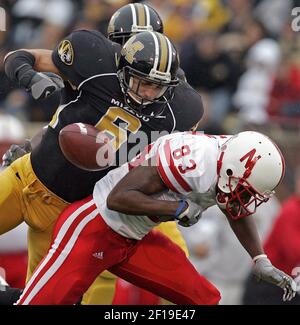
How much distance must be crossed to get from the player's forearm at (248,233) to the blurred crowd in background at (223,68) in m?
2.88

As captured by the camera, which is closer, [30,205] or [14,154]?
[30,205]

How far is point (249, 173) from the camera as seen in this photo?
17.5 feet

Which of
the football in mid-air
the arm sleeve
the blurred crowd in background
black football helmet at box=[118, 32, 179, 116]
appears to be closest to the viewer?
the football in mid-air

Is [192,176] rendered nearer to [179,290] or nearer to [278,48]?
[179,290]

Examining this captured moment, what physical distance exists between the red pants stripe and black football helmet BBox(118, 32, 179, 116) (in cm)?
59

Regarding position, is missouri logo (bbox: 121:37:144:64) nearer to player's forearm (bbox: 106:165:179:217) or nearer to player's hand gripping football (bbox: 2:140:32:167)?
player's forearm (bbox: 106:165:179:217)

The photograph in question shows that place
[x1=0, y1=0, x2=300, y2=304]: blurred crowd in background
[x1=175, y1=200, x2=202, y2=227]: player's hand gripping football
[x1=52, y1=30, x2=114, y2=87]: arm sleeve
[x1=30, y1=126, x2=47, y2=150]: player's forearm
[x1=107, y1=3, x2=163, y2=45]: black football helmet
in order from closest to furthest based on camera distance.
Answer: [x1=175, y1=200, x2=202, y2=227]: player's hand gripping football, [x1=52, y1=30, x2=114, y2=87]: arm sleeve, [x1=30, y1=126, x2=47, y2=150]: player's forearm, [x1=107, y1=3, x2=163, y2=45]: black football helmet, [x1=0, y1=0, x2=300, y2=304]: blurred crowd in background

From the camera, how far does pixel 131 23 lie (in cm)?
643

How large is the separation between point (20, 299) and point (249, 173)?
1289 mm

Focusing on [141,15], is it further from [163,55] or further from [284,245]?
[284,245]

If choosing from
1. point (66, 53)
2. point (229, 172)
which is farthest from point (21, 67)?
point (229, 172)

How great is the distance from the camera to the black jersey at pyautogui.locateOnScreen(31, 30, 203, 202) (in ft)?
19.5

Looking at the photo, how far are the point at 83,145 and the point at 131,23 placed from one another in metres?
1.12

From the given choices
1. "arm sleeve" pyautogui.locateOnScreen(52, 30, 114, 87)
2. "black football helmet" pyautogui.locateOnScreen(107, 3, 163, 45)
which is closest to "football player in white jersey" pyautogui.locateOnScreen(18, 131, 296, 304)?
"arm sleeve" pyautogui.locateOnScreen(52, 30, 114, 87)
